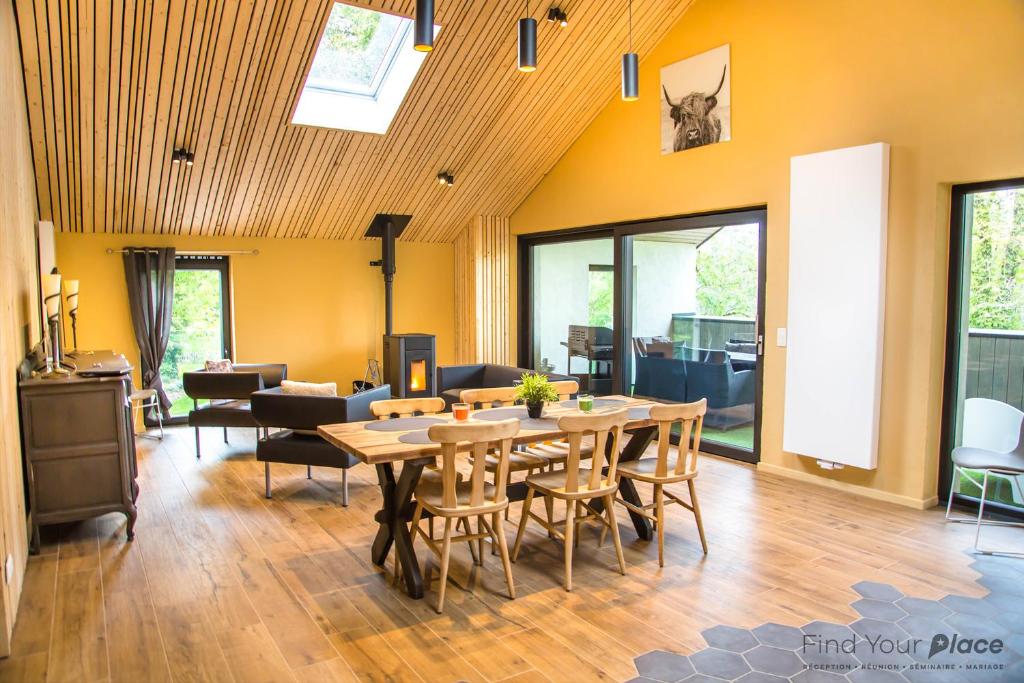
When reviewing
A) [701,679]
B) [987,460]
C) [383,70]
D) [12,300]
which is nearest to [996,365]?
[987,460]

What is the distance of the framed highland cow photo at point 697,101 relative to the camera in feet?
20.8

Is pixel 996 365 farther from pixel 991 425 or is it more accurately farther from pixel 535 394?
pixel 535 394

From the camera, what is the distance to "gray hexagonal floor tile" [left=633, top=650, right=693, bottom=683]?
2873 mm

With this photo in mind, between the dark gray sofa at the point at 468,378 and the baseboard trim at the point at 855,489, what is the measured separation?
2426mm

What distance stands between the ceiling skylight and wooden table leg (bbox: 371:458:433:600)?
4.21m

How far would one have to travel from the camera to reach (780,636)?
3.20 metres

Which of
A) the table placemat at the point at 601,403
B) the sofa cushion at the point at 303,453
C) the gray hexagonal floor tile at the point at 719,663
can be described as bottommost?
the gray hexagonal floor tile at the point at 719,663

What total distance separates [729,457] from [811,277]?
192 cm

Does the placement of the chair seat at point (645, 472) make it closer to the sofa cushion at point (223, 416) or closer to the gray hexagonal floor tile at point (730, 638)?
the gray hexagonal floor tile at point (730, 638)

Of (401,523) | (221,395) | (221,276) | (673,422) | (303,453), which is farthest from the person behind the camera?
(221,276)

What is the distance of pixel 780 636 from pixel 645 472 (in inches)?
48.6

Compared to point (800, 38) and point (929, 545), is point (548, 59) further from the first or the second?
point (929, 545)

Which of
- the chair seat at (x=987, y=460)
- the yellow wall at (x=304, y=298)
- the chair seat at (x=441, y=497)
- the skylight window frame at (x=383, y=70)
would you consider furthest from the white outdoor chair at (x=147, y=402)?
the chair seat at (x=987, y=460)

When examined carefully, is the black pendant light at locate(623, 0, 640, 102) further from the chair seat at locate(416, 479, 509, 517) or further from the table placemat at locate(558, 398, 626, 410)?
the chair seat at locate(416, 479, 509, 517)
